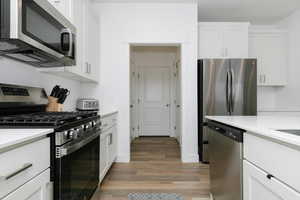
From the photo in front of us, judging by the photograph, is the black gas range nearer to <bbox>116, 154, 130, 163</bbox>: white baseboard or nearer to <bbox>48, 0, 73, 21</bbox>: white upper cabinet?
<bbox>48, 0, 73, 21</bbox>: white upper cabinet

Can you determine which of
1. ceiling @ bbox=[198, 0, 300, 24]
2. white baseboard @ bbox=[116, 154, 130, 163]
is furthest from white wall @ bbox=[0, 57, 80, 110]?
ceiling @ bbox=[198, 0, 300, 24]

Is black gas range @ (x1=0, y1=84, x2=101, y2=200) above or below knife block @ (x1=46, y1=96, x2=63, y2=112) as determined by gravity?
below

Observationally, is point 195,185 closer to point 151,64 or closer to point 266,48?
point 266,48

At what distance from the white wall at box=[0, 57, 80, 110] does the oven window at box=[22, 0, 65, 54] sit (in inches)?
16.5

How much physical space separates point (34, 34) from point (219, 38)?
3123 millimetres

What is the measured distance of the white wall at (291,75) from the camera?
3.79m

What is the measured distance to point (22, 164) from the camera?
0.89 m

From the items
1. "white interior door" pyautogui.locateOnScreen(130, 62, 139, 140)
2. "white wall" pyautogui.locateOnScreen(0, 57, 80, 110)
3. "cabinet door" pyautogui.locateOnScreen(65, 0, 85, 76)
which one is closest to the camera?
"white wall" pyautogui.locateOnScreen(0, 57, 80, 110)

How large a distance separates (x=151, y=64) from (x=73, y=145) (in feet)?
15.5

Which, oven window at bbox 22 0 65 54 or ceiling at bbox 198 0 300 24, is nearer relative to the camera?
oven window at bbox 22 0 65 54

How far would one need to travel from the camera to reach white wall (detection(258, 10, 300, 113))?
3789 millimetres

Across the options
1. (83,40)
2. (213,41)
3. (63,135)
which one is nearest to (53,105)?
(83,40)

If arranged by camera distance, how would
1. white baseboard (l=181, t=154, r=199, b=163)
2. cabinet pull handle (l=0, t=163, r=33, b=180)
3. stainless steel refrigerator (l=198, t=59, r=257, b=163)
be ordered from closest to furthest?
cabinet pull handle (l=0, t=163, r=33, b=180), stainless steel refrigerator (l=198, t=59, r=257, b=163), white baseboard (l=181, t=154, r=199, b=163)

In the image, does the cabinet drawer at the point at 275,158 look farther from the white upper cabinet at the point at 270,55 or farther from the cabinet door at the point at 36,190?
the white upper cabinet at the point at 270,55
